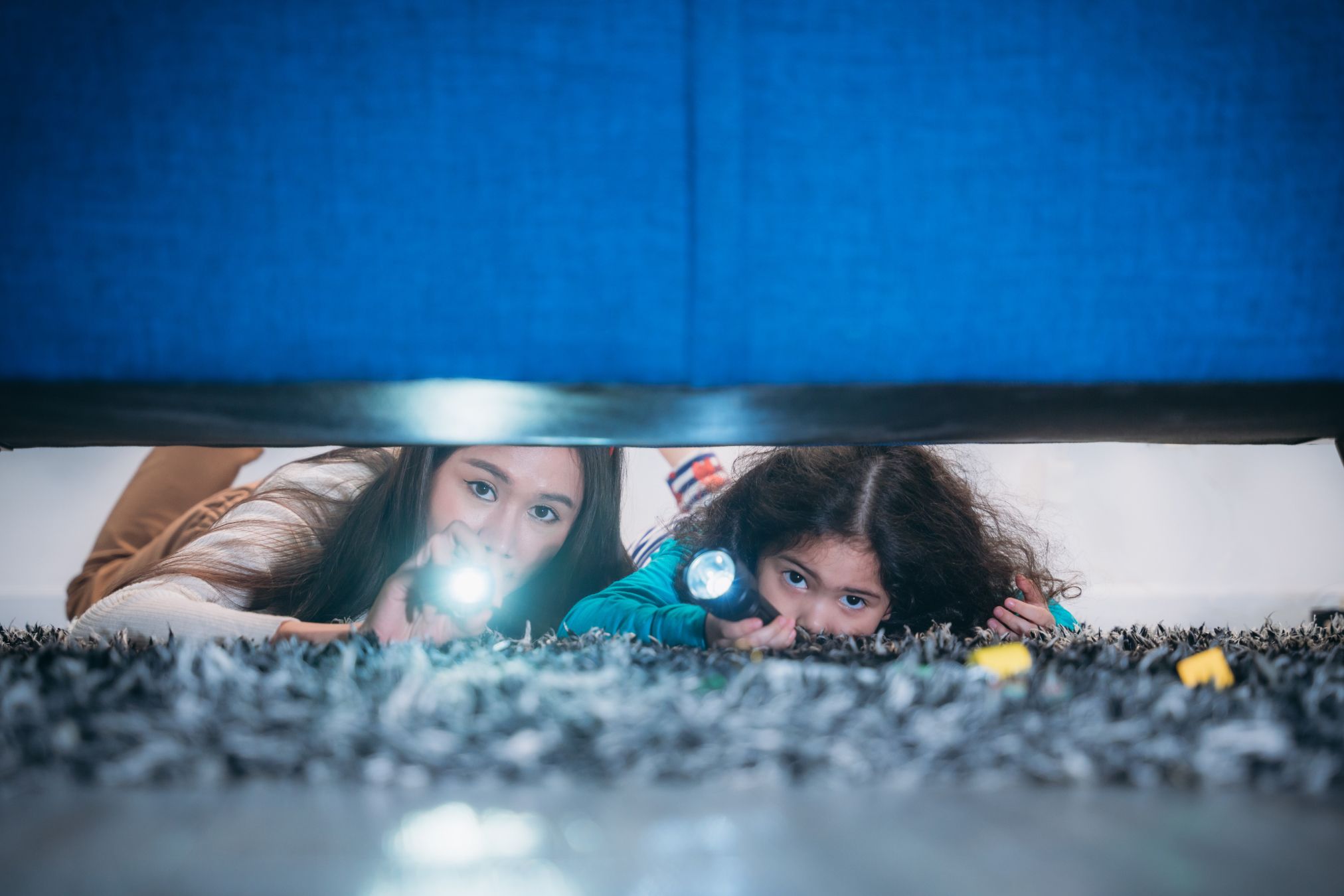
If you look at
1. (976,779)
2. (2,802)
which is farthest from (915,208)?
(2,802)

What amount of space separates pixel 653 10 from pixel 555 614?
107cm

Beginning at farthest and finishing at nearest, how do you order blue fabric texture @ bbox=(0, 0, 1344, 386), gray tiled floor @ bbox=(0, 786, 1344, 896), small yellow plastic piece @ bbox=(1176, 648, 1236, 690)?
blue fabric texture @ bbox=(0, 0, 1344, 386) → small yellow plastic piece @ bbox=(1176, 648, 1236, 690) → gray tiled floor @ bbox=(0, 786, 1344, 896)

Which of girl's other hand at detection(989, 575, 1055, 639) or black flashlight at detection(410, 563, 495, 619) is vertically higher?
black flashlight at detection(410, 563, 495, 619)

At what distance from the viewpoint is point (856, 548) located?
121cm

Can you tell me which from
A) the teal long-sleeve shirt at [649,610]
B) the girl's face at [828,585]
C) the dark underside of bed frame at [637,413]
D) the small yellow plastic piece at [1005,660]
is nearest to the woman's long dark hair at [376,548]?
the teal long-sleeve shirt at [649,610]

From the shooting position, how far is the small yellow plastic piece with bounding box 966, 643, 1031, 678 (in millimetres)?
547

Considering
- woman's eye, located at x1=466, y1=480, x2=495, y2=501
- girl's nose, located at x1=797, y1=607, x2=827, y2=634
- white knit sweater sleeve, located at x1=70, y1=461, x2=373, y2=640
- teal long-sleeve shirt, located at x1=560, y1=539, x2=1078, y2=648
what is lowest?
girl's nose, located at x1=797, y1=607, x2=827, y2=634

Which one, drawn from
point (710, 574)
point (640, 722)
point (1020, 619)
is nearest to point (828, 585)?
point (1020, 619)

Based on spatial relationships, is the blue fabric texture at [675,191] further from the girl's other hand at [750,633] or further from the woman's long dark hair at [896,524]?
the woman's long dark hair at [896,524]

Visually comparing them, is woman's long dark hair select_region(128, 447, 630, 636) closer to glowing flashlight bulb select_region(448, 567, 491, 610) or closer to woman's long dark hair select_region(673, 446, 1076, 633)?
woman's long dark hair select_region(673, 446, 1076, 633)

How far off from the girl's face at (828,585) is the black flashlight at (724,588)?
0.27m

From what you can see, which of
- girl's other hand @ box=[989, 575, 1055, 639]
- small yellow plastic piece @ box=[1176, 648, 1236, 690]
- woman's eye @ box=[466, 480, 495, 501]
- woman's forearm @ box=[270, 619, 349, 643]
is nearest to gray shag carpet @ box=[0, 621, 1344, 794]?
small yellow plastic piece @ box=[1176, 648, 1236, 690]

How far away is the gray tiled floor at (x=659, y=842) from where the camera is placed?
30 cm

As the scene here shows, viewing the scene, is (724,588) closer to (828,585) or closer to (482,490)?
(828,585)
